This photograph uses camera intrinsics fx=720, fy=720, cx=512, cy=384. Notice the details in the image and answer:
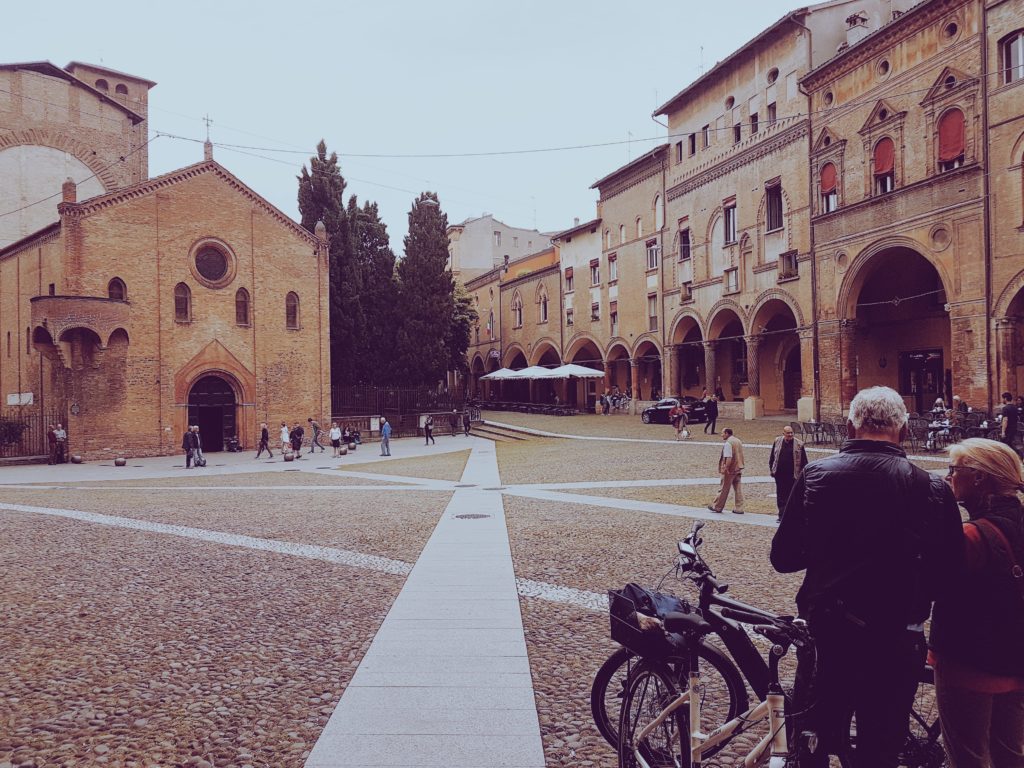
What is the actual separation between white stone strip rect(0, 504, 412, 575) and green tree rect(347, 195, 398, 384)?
24.9m

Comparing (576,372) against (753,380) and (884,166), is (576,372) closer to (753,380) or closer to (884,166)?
(753,380)

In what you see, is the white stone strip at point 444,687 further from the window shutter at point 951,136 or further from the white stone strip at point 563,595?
the window shutter at point 951,136

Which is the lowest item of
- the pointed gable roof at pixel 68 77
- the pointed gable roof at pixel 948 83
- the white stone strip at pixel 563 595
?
the white stone strip at pixel 563 595

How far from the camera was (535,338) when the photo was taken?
5219 cm

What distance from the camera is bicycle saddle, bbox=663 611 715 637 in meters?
3.15

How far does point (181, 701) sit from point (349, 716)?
1209mm

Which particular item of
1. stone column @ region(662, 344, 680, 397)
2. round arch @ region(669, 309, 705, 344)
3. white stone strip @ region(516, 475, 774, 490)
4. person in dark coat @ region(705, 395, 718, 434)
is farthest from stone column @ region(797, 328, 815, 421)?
white stone strip @ region(516, 475, 774, 490)

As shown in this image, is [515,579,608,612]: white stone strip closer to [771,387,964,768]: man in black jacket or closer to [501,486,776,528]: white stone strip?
[771,387,964,768]: man in black jacket

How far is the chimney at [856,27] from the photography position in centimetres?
2847

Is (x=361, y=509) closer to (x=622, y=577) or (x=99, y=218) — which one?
(x=622, y=577)

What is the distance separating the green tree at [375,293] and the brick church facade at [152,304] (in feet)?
17.2

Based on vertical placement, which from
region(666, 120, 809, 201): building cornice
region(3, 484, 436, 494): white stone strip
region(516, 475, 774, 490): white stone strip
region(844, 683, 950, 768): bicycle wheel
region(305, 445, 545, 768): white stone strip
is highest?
region(666, 120, 809, 201): building cornice

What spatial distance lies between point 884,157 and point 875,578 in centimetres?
2671

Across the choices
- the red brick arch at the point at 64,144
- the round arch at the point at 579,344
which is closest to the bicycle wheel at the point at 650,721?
the red brick arch at the point at 64,144
